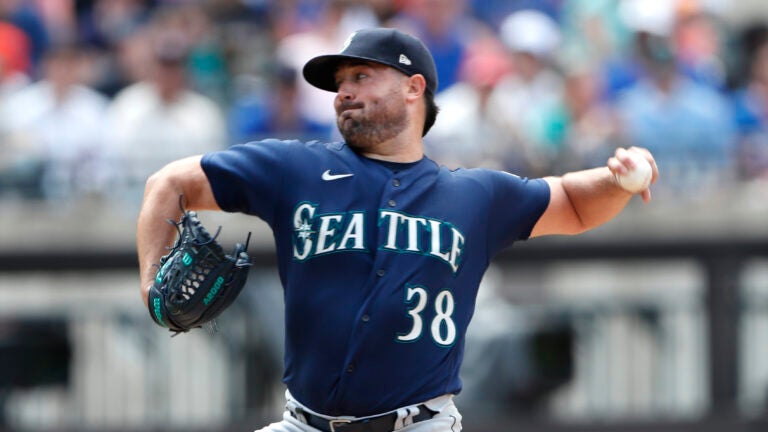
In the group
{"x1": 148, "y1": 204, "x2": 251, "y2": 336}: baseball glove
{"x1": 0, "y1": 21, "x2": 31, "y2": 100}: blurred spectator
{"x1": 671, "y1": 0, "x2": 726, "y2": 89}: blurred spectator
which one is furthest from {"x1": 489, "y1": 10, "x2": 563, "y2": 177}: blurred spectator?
{"x1": 148, "y1": 204, "x2": 251, "y2": 336}: baseball glove

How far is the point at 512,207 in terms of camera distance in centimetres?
466

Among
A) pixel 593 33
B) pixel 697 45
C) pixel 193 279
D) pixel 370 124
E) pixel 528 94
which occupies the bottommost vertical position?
pixel 193 279

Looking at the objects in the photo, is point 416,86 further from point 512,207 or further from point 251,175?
point 251,175

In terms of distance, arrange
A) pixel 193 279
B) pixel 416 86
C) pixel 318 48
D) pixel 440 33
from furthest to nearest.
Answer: pixel 440 33, pixel 318 48, pixel 416 86, pixel 193 279

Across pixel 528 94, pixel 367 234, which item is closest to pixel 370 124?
pixel 367 234

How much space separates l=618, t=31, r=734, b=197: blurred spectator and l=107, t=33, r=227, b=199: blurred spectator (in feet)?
9.69

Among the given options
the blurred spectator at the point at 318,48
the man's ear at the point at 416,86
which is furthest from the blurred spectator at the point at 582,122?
the man's ear at the point at 416,86

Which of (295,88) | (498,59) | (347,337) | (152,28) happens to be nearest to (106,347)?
(295,88)

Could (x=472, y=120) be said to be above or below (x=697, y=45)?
below

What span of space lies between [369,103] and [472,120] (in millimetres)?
4827

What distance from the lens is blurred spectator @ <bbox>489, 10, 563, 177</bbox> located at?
29.0 feet

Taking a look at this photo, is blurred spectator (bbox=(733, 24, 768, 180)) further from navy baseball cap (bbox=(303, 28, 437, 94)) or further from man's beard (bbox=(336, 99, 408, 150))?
man's beard (bbox=(336, 99, 408, 150))

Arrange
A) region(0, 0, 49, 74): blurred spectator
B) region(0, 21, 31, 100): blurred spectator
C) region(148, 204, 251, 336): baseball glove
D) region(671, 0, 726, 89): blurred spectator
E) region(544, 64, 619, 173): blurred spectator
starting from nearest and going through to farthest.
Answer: region(148, 204, 251, 336): baseball glove < region(544, 64, 619, 173): blurred spectator < region(0, 21, 31, 100): blurred spectator < region(0, 0, 49, 74): blurred spectator < region(671, 0, 726, 89): blurred spectator

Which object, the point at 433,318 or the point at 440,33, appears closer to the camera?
the point at 433,318
